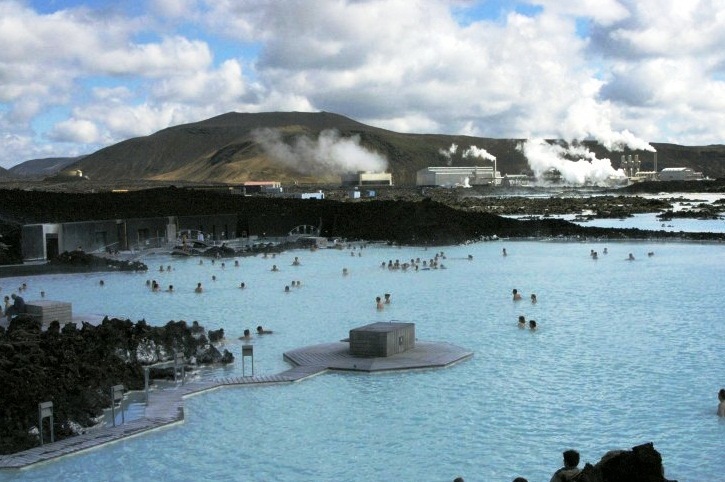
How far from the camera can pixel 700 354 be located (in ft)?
47.7

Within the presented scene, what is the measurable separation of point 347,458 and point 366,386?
9.15 feet

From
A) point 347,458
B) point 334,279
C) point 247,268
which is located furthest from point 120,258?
point 347,458

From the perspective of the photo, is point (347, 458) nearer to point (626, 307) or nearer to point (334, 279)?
point (626, 307)

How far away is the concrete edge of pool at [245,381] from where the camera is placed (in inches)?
369

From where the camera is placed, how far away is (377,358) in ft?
43.9

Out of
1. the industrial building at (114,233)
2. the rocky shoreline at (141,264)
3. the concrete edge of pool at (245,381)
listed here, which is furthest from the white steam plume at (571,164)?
the concrete edge of pool at (245,381)

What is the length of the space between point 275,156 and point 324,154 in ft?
33.3

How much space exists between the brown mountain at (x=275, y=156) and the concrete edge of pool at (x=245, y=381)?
13962 centimetres

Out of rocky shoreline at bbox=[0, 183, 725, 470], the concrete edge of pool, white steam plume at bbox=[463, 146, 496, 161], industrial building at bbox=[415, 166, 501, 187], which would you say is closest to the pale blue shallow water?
the concrete edge of pool

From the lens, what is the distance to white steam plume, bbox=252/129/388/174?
163500mm

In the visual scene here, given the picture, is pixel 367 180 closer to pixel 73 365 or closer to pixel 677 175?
pixel 677 175

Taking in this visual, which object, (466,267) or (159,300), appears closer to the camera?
(159,300)

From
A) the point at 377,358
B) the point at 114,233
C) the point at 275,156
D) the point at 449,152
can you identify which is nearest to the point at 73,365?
the point at 377,358

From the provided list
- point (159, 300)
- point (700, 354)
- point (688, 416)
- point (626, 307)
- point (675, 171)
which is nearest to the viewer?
point (688, 416)
